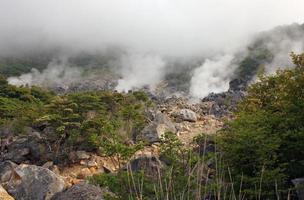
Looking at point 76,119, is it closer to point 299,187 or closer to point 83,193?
point 83,193

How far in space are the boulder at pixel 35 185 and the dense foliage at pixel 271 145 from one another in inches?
203

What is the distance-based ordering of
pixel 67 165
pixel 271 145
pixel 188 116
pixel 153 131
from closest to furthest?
pixel 271 145
pixel 67 165
pixel 153 131
pixel 188 116

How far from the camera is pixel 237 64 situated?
250 feet

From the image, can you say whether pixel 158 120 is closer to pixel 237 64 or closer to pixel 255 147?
pixel 255 147

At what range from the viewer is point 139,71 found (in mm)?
86688

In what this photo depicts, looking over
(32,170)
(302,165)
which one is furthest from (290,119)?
(32,170)

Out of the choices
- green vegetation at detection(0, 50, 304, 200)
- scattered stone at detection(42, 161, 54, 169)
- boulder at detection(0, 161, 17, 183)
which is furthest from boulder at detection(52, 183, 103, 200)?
scattered stone at detection(42, 161, 54, 169)

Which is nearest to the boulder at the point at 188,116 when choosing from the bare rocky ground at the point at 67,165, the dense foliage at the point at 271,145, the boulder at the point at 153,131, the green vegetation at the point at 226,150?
the bare rocky ground at the point at 67,165

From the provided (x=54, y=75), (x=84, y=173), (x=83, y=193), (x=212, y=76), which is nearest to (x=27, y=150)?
(x=84, y=173)

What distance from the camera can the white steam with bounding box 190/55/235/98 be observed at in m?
72.1

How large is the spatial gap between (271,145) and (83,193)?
16.1ft

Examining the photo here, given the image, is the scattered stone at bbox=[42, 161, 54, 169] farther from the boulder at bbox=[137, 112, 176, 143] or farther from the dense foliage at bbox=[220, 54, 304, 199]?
the dense foliage at bbox=[220, 54, 304, 199]

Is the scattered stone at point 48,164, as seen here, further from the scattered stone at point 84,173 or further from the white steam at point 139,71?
the white steam at point 139,71

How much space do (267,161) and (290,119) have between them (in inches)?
65.2
